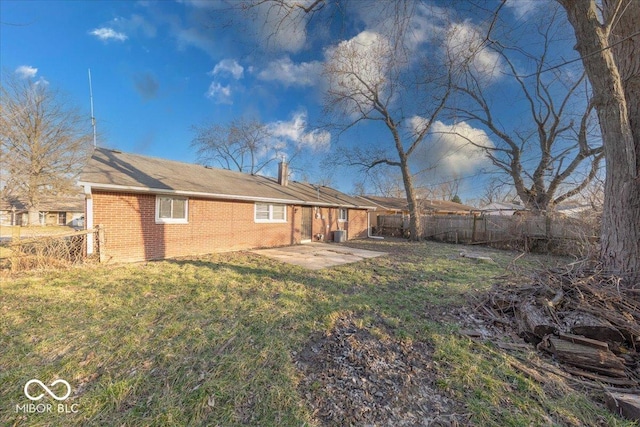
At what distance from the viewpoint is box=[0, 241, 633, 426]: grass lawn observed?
2.19 m

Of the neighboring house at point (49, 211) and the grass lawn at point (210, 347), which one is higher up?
the neighboring house at point (49, 211)

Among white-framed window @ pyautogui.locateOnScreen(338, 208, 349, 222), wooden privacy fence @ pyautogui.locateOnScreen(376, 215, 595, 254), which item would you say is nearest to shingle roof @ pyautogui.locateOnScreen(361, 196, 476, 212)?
white-framed window @ pyautogui.locateOnScreen(338, 208, 349, 222)

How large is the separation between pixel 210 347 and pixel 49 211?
3946cm

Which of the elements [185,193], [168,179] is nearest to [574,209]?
[185,193]

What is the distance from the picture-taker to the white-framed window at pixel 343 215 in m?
16.6

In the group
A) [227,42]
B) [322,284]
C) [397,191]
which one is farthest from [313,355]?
[397,191]

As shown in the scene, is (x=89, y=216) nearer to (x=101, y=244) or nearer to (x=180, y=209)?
(x=101, y=244)

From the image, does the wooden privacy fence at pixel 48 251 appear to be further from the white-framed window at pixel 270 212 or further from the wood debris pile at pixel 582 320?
the wood debris pile at pixel 582 320

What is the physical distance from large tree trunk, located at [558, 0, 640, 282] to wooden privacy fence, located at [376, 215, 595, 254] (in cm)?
621

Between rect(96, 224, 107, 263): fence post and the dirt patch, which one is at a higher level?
rect(96, 224, 107, 263): fence post

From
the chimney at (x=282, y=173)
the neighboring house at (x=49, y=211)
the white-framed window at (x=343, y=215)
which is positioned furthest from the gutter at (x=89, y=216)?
the neighboring house at (x=49, y=211)

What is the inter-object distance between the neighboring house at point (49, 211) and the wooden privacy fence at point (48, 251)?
71.4ft
